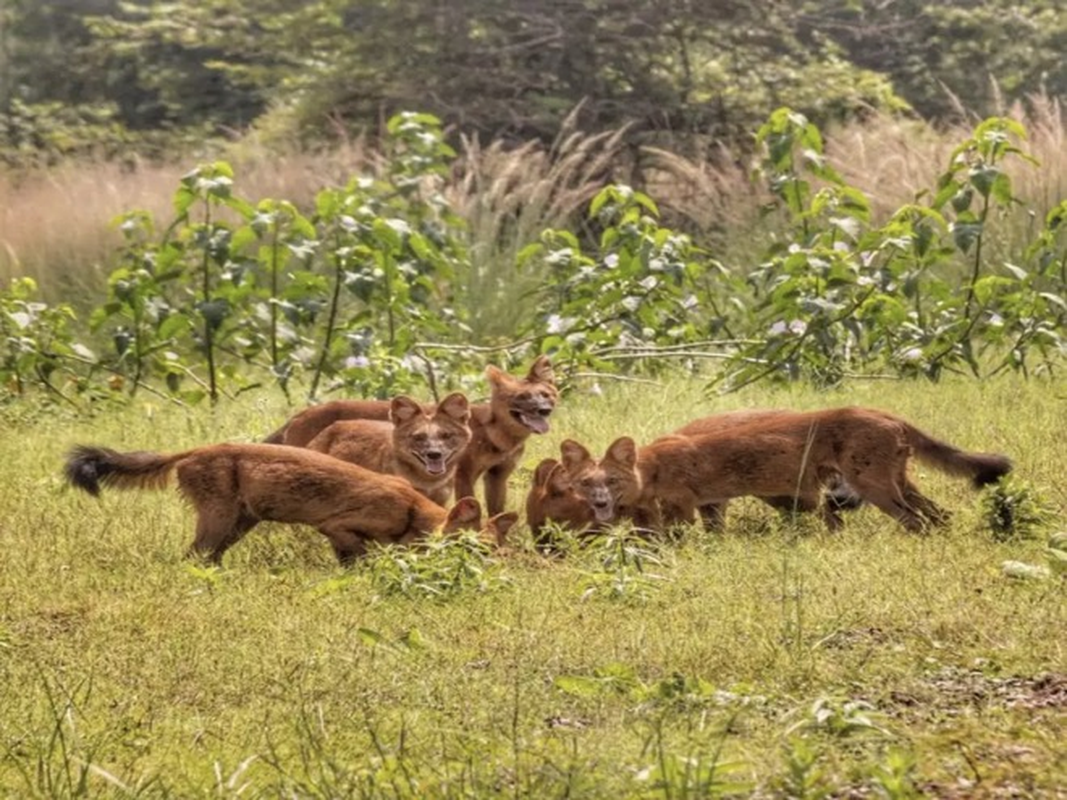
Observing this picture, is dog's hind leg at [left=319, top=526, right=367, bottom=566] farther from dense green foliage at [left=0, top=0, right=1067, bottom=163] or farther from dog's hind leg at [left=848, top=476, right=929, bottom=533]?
dense green foliage at [left=0, top=0, right=1067, bottom=163]

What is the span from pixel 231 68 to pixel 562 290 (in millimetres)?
14715

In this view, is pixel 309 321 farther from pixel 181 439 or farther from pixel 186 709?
pixel 186 709

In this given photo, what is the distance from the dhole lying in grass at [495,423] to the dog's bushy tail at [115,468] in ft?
4.01

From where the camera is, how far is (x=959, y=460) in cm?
830

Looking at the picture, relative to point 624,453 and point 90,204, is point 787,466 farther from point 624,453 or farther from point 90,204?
point 90,204

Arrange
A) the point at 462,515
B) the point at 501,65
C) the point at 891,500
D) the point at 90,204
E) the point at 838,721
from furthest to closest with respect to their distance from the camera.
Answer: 1. the point at 501,65
2. the point at 90,204
3. the point at 891,500
4. the point at 462,515
5. the point at 838,721

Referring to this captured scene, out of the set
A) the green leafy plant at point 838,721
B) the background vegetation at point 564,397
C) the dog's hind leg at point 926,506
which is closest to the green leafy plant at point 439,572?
the background vegetation at point 564,397

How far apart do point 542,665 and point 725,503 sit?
2689 mm

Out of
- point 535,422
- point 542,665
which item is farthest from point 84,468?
point 542,665

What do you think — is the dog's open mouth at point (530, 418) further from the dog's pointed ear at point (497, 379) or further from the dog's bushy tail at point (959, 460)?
the dog's bushy tail at point (959, 460)

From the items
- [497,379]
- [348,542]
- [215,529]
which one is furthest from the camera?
[497,379]

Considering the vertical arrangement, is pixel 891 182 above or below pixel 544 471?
below

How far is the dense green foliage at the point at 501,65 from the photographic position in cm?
2273

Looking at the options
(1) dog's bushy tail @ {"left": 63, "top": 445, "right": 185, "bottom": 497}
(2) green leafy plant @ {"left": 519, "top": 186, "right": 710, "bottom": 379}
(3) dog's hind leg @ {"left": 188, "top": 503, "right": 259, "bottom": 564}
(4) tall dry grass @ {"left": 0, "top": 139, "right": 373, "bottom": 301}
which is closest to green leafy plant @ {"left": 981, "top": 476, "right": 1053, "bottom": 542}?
(3) dog's hind leg @ {"left": 188, "top": 503, "right": 259, "bottom": 564}
